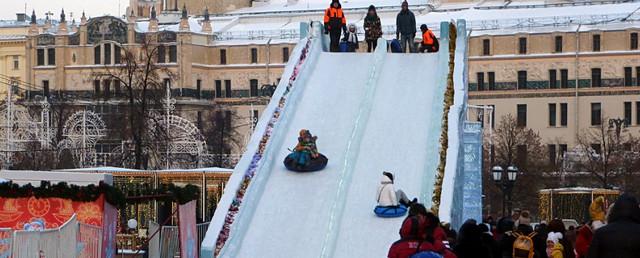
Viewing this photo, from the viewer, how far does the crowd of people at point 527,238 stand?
1869cm

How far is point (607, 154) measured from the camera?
9262 centimetres

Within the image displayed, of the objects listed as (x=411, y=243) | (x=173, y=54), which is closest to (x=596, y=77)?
(x=173, y=54)

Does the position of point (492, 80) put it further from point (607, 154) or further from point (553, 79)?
point (607, 154)

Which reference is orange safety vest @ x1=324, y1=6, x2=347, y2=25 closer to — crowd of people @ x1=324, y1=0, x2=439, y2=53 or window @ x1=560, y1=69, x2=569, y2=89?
crowd of people @ x1=324, y1=0, x2=439, y2=53

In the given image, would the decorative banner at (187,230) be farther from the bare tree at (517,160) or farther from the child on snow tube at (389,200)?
the bare tree at (517,160)

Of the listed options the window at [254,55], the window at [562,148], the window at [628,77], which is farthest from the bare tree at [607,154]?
the window at [254,55]

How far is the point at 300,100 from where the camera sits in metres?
37.1

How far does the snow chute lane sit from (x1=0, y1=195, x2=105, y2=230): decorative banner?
3998 millimetres

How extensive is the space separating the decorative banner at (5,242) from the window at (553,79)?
3699 inches

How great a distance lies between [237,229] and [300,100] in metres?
6.30

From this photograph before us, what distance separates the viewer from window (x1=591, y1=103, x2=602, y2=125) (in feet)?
376

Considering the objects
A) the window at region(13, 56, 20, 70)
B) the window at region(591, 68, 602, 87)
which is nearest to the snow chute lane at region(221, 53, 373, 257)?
the window at region(591, 68, 602, 87)

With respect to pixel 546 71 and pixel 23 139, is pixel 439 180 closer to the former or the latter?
pixel 23 139

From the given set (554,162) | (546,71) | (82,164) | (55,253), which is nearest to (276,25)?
(546,71)
